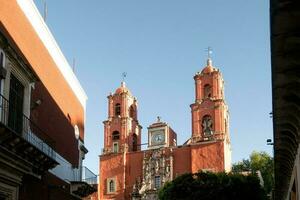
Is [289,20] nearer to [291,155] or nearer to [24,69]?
[291,155]

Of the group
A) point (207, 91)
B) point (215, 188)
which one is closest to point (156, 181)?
point (207, 91)

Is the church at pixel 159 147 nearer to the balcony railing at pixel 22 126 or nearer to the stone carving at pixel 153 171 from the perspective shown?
the stone carving at pixel 153 171

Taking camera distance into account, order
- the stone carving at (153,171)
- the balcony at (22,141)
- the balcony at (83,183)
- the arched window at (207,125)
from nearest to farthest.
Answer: the balcony at (22,141)
the balcony at (83,183)
the arched window at (207,125)
the stone carving at (153,171)

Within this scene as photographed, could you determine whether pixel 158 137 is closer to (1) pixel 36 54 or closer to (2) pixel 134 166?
(2) pixel 134 166

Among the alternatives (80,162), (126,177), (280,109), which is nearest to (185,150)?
(126,177)

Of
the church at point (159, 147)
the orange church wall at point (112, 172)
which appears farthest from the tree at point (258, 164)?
the orange church wall at point (112, 172)

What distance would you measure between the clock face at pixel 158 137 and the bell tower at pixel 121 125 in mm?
1812

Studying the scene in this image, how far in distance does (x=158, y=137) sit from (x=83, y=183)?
3498 cm

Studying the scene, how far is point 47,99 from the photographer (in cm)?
1510

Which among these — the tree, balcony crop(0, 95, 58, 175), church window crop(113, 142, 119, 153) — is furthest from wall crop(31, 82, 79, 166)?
the tree

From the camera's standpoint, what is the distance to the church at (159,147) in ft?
155

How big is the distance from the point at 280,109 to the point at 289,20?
2.87 meters

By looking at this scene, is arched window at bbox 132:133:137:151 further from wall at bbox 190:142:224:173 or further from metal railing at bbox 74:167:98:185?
metal railing at bbox 74:167:98:185

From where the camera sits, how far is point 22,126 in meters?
12.6
